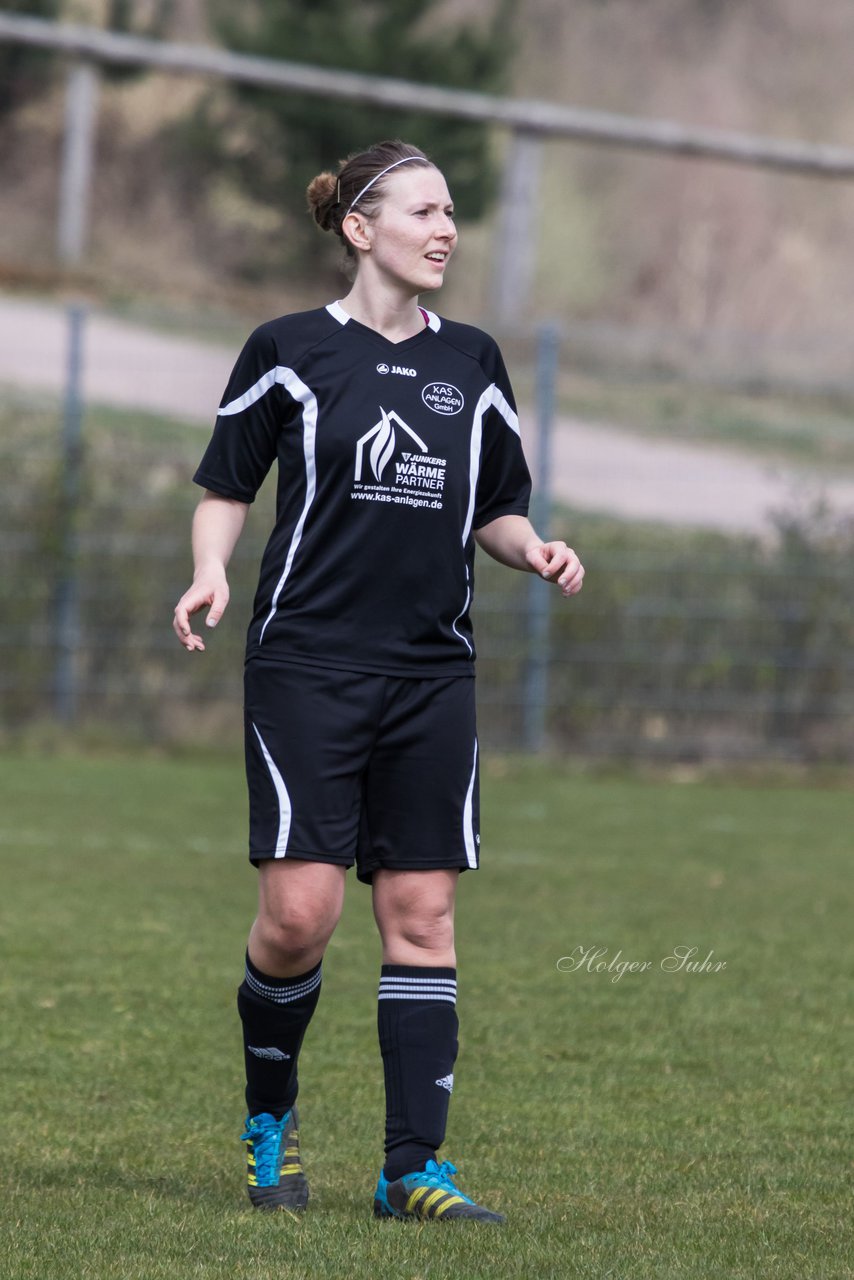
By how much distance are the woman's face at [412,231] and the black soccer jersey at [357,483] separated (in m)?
0.13

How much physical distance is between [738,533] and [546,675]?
145 centimetres

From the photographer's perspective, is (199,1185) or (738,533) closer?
(199,1185)

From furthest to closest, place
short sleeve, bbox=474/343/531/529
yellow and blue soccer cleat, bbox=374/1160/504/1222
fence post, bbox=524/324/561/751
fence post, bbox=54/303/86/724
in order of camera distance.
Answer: fence post, bbox=524/324/561/751 < fence post, bbox=54/303/86/724 < short sleeve, bbox=474/343/531/529 < yellow and blue soccer cleat, bbox=374/1160/504/1222

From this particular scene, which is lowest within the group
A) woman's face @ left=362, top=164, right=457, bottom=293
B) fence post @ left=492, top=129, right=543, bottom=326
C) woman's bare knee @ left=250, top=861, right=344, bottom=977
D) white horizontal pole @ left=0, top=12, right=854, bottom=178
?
woman's bare knee @ left=250, top=861, right=344, bottom=977

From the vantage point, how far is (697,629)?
11891 millimetres

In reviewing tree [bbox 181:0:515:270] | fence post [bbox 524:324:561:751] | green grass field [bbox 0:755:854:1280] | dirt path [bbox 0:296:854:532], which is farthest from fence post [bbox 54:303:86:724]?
tree [bbox 181:0:515:270]

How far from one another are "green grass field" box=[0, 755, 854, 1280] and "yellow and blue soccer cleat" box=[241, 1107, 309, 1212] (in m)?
0.06

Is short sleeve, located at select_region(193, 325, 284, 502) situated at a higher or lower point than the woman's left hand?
higher

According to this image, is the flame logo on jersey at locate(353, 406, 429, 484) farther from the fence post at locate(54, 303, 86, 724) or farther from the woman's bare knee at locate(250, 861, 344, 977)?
the fence post at locate(54, 303, 86, 724)

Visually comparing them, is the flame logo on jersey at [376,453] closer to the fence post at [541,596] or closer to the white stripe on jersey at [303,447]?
the white stripe on jersey at [303,447]

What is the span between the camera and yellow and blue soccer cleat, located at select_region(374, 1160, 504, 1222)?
3424 mm

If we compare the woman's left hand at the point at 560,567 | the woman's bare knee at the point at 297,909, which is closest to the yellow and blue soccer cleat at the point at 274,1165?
the woman's bare knee at the point at 297,909

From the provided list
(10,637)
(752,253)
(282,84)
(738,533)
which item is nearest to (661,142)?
(282,84)

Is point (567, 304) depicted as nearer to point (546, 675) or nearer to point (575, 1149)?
point (546, 675)
